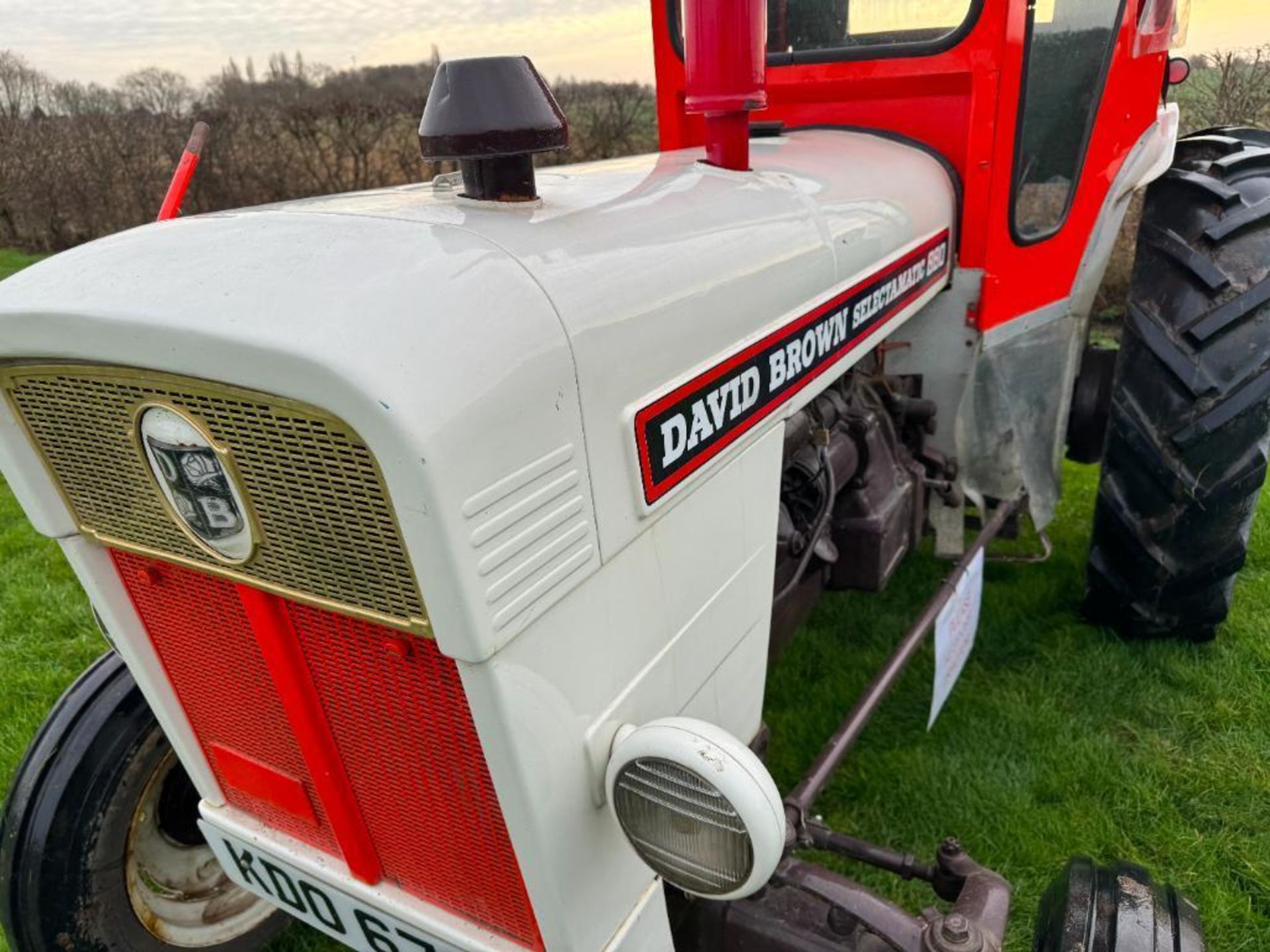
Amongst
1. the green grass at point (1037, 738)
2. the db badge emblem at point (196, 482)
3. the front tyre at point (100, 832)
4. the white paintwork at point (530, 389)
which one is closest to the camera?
the white paintwork at point (530, 389)

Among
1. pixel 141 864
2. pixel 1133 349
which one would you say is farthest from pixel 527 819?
pixel 1133 349

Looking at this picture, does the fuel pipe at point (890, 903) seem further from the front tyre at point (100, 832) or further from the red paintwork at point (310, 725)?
the front tyre at point (100, 832)

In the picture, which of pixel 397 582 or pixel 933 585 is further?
pixel 933 585

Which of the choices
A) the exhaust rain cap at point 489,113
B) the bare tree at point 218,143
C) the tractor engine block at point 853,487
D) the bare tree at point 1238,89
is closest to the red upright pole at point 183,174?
the exhaust rain cap at point 489,113

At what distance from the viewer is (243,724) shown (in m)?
1.36

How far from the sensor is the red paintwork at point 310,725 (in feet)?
3.68

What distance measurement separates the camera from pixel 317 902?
4.62 feet

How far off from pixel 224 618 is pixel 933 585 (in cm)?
250

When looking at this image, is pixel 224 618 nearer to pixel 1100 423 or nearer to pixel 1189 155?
pixel 1100 423

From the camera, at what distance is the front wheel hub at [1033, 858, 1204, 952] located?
3.84ft

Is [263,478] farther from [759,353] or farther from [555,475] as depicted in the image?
[759,353]

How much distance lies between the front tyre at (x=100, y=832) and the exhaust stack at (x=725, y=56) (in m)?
1.39

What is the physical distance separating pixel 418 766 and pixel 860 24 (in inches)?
70.7

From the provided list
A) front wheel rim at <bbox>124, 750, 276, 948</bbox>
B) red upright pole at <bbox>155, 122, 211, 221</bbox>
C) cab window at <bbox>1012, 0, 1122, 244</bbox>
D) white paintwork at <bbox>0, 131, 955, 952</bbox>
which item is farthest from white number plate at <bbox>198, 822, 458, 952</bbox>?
cab window at <bbox>1012, 0, 1122, 244</bbox>
